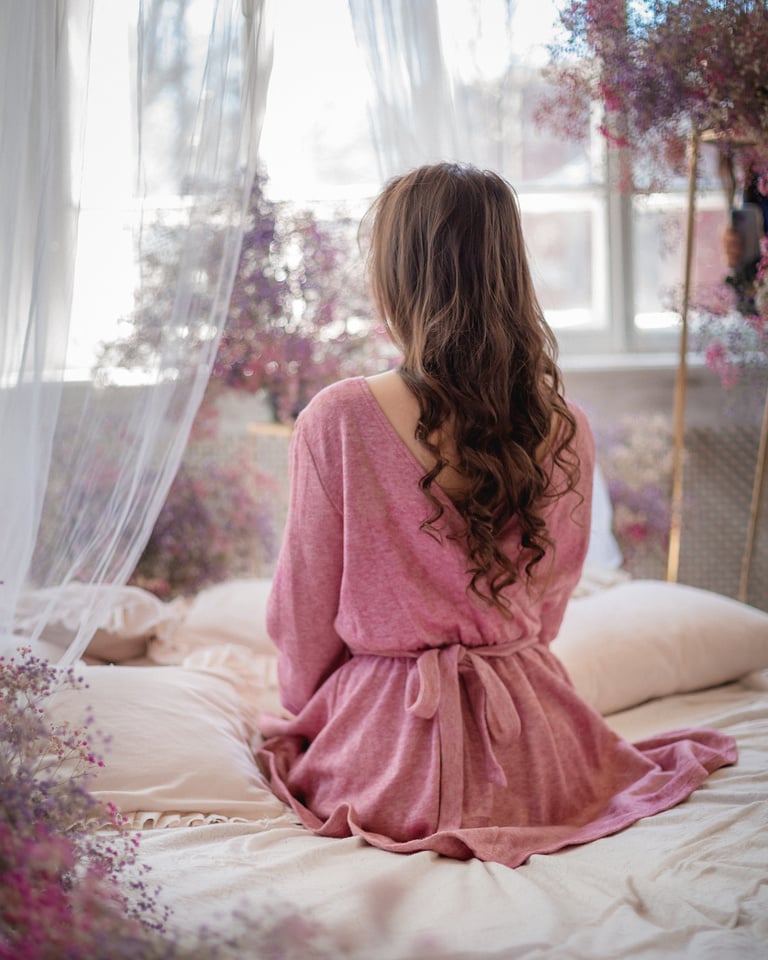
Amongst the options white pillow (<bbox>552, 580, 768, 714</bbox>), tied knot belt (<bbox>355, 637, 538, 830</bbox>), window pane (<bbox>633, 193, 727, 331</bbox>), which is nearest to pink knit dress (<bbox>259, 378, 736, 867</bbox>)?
tied knot belt (<bbox>355, 637, 538, 830</bbox>)

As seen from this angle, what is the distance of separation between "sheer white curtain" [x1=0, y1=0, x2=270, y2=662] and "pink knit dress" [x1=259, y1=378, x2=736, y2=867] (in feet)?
0.82

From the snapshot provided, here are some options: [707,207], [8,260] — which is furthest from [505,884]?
[707,207]

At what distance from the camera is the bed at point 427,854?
1.06 meters

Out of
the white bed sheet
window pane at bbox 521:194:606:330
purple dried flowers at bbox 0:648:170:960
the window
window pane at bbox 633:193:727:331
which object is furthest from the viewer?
window pane at bbox 521:194:606:330

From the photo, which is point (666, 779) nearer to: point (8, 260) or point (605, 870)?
point (605, 870)

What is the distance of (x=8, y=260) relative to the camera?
1375 mm

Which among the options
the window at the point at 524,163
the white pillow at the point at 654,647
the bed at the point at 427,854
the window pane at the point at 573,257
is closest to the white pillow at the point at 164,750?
the bed at the point at 427,854

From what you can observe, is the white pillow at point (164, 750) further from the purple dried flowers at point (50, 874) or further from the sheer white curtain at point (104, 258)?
the purple dried flowers at point (50, 874)

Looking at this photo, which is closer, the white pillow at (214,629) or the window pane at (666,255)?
the white pillow at (214,629)

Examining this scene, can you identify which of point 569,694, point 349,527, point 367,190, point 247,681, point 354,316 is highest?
point 367,190

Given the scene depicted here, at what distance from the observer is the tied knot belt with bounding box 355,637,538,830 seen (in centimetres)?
143

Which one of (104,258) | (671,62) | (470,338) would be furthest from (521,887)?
(671,62)

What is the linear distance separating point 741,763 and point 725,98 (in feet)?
3.68

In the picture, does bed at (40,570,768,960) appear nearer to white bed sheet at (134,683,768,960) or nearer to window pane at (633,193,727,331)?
white bed sheet at (134,683,768,960)
